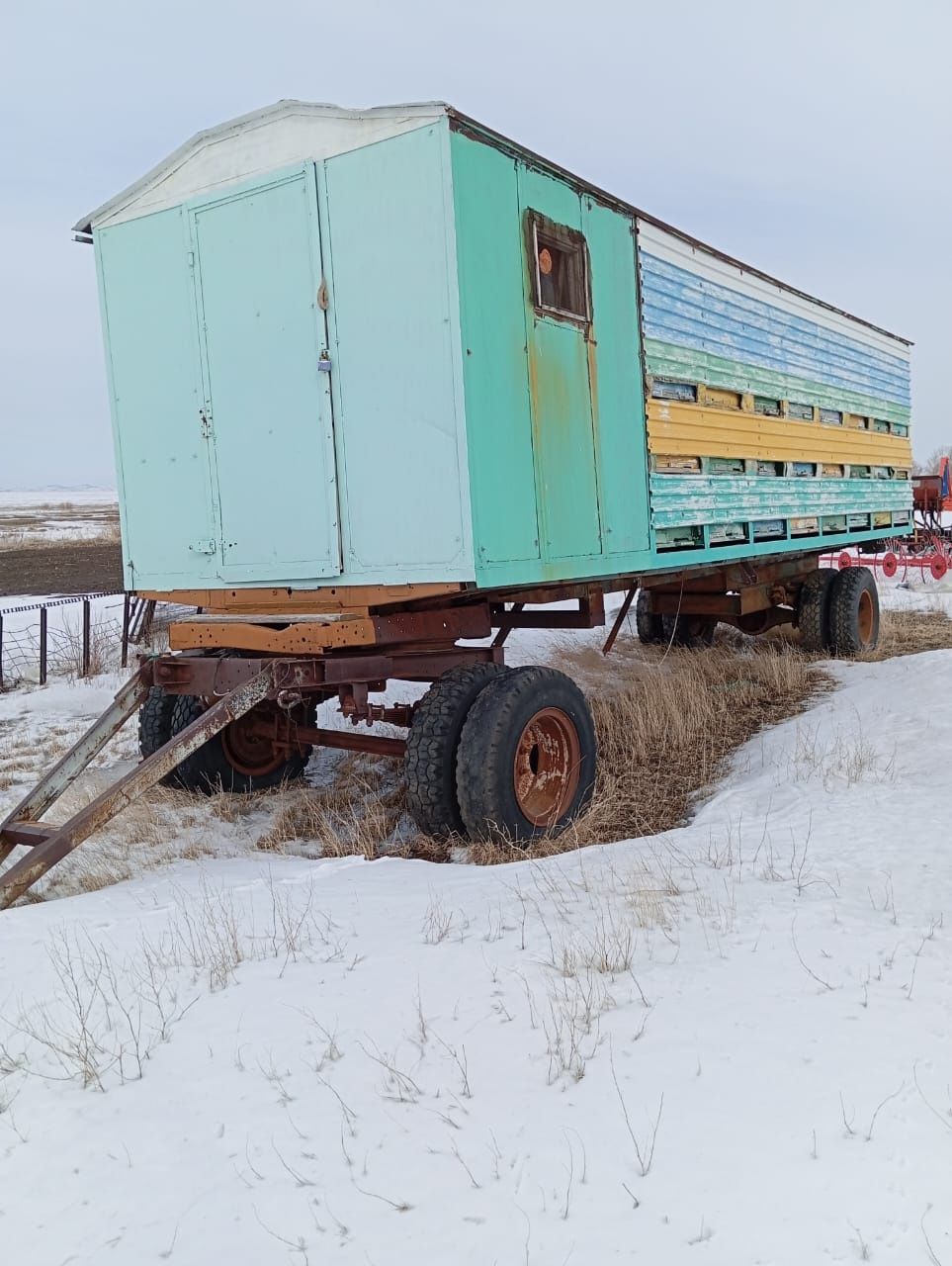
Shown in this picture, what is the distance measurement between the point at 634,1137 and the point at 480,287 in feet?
12.2

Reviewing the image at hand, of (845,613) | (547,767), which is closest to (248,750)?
(547,767)

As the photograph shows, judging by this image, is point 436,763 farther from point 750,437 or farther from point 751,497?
point 750,437

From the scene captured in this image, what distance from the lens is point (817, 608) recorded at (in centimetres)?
1013

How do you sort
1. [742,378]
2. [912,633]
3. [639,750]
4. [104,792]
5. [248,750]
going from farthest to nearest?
[912,633] < [742,378] < [639,750] < [248,750] < [104,792]

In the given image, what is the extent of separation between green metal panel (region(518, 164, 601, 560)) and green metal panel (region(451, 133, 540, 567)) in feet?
0.33

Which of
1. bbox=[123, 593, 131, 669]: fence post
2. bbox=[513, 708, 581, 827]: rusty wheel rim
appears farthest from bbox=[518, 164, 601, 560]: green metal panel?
bbox=[123, 593, 131, 669]: fence post

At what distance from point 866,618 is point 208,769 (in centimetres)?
754

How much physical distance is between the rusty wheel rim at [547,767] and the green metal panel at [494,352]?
92cm

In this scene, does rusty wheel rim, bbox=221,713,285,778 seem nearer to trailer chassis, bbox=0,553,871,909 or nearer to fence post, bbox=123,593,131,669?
trailer chassis, bbox=0,553,871,909

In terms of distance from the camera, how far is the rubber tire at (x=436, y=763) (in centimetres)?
487

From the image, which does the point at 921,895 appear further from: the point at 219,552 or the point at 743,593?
the point at 743,593

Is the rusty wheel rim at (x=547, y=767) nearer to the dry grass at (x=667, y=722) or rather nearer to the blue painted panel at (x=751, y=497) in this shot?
the dry grass at (x=667, y=722)

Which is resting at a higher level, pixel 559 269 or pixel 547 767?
pixel 559 269

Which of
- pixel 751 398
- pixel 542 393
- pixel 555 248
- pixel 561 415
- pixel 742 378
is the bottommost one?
pixel 561 415
